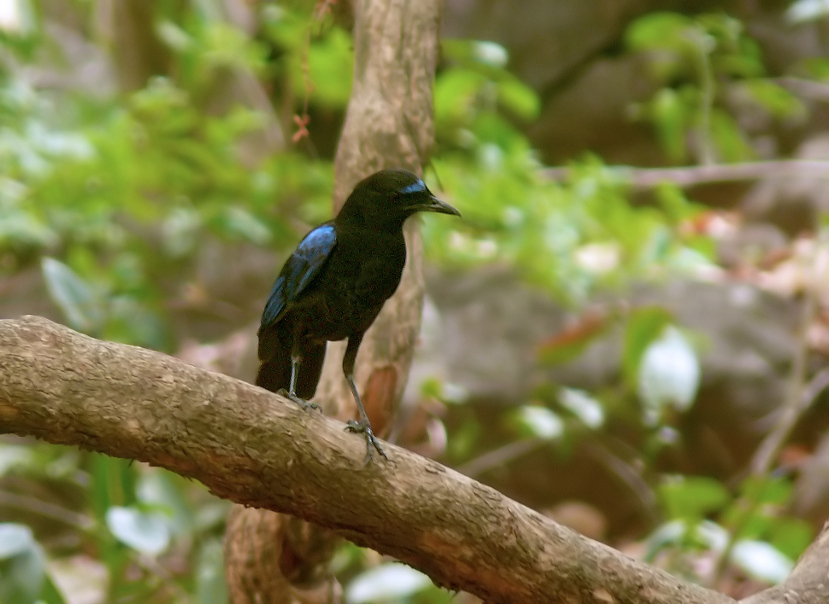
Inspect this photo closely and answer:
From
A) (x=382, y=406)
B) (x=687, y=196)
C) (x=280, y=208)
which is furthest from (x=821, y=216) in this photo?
(x=687, y=196)

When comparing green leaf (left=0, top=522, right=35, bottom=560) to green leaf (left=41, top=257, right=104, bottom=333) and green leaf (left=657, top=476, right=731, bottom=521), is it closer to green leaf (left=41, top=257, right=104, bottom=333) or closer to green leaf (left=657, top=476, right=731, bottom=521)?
green leaf (left=41, top=257, right=104, bottom=333)

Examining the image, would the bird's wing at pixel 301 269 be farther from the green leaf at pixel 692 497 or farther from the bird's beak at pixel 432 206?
Result: the green leaf at pixel 692 497

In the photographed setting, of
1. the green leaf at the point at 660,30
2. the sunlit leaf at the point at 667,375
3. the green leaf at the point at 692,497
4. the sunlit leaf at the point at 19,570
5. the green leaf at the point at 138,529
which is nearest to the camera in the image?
the sunlit leaf at the point at 19,570

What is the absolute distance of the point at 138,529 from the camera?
9.18 ft

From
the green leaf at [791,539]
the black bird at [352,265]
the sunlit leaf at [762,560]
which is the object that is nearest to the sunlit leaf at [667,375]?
the sunlit leaf at [762,560]

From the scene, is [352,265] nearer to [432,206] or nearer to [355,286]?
[355,286]

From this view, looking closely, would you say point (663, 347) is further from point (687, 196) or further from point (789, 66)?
point (789, 66)

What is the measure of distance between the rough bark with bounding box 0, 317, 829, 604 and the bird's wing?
1.48ft

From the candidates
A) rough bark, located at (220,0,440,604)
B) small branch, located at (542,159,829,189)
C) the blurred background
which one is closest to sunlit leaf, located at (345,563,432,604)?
the blurred background

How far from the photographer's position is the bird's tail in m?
2.33

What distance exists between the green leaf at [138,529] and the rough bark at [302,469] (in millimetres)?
1182

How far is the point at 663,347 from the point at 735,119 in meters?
6.29

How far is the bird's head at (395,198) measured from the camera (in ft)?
6.91

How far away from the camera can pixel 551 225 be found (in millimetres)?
4113
